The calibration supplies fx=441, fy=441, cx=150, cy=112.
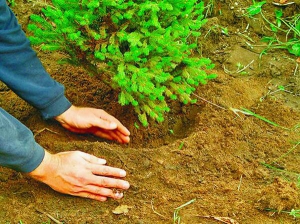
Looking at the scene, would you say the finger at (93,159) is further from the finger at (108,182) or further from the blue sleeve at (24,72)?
the blue sleeve at (24,72)

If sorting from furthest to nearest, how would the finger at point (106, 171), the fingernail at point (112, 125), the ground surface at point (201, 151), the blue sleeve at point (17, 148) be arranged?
1. the fingernail at point (112, 125)
2. the finger at point (106, 171)
3. the ground surface at point (201, 151)
4. the blue sleeve at point (17, 148)

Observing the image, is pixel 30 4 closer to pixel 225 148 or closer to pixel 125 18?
pixel 125 18

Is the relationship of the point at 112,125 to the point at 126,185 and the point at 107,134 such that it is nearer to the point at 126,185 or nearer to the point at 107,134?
the point at 107,134

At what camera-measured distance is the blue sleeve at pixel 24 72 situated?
2.69 m

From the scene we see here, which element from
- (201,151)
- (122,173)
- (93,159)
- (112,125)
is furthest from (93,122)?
(201,151)

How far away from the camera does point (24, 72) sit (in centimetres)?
279

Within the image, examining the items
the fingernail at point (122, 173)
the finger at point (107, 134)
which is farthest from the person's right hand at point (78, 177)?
the finger at point (107, 134)

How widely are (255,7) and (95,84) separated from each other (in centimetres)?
156

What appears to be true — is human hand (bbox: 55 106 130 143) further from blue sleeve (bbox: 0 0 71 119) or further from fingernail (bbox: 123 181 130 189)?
fingernail (bbox: 123 181 130 189)

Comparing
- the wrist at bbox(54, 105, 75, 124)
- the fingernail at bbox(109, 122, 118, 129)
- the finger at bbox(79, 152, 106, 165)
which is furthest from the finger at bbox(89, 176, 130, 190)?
the wrist at bbox(54, 105, 75, 124)

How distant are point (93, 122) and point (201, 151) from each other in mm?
725

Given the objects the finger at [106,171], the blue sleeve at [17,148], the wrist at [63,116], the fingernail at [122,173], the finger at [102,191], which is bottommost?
the finger at [102,191]

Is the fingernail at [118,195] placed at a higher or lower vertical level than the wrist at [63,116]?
lower

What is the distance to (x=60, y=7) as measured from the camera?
267 centimetres
